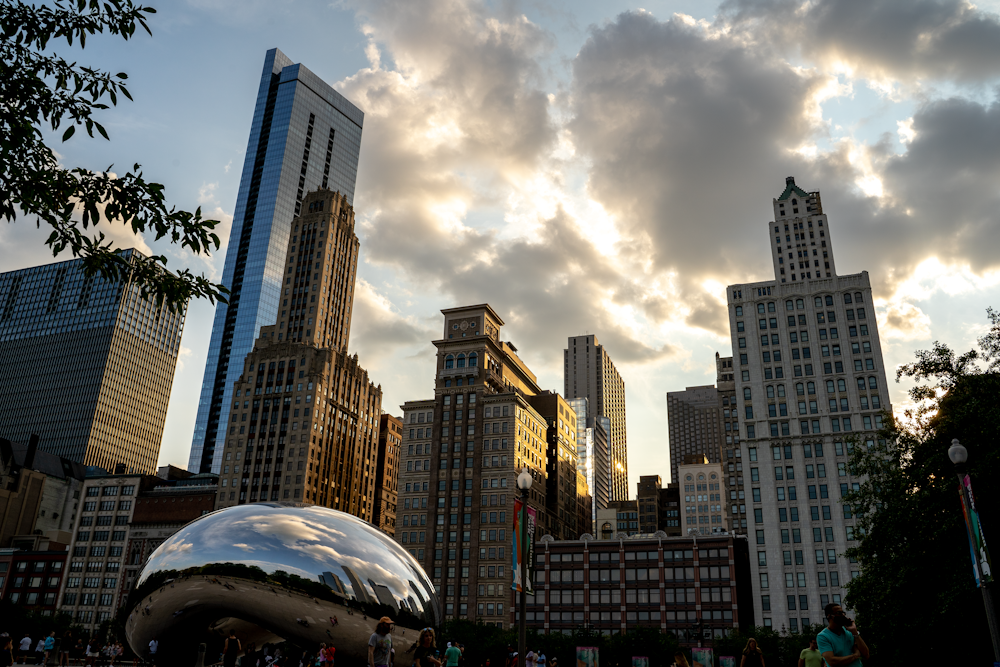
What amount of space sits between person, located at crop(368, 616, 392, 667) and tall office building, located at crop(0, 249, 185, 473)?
189921 millimetres

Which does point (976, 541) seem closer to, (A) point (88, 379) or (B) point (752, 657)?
(B) point (752, 657)

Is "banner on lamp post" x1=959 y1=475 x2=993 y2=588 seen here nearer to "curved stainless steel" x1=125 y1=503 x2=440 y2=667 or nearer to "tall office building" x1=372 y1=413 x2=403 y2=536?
"curved stainless steel" x1=125 y1=503 x2=440 y2=667

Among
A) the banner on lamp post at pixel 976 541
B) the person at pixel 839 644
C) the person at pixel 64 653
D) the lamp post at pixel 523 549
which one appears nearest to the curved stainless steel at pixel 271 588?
the person at pixel 839 644

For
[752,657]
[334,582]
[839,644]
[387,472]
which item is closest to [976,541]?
[752,657]

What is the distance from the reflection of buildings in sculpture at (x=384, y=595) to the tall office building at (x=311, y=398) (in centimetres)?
12689

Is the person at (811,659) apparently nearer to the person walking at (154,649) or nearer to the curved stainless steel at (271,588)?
the curved stainless steel at (271,588)

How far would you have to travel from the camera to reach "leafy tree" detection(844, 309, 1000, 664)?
29703 millimetres

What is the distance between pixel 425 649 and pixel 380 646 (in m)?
1.28

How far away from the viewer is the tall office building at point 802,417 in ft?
308

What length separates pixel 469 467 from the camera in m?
120

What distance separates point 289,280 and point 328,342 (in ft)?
55.2

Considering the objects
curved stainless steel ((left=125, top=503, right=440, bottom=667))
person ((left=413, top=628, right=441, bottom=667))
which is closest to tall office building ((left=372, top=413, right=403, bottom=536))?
person ((left=413, top=628, right=441, bottom=667))

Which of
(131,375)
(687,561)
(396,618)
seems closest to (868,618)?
(396,618)

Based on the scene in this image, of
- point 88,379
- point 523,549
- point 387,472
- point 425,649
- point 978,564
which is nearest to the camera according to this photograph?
point 425,649
